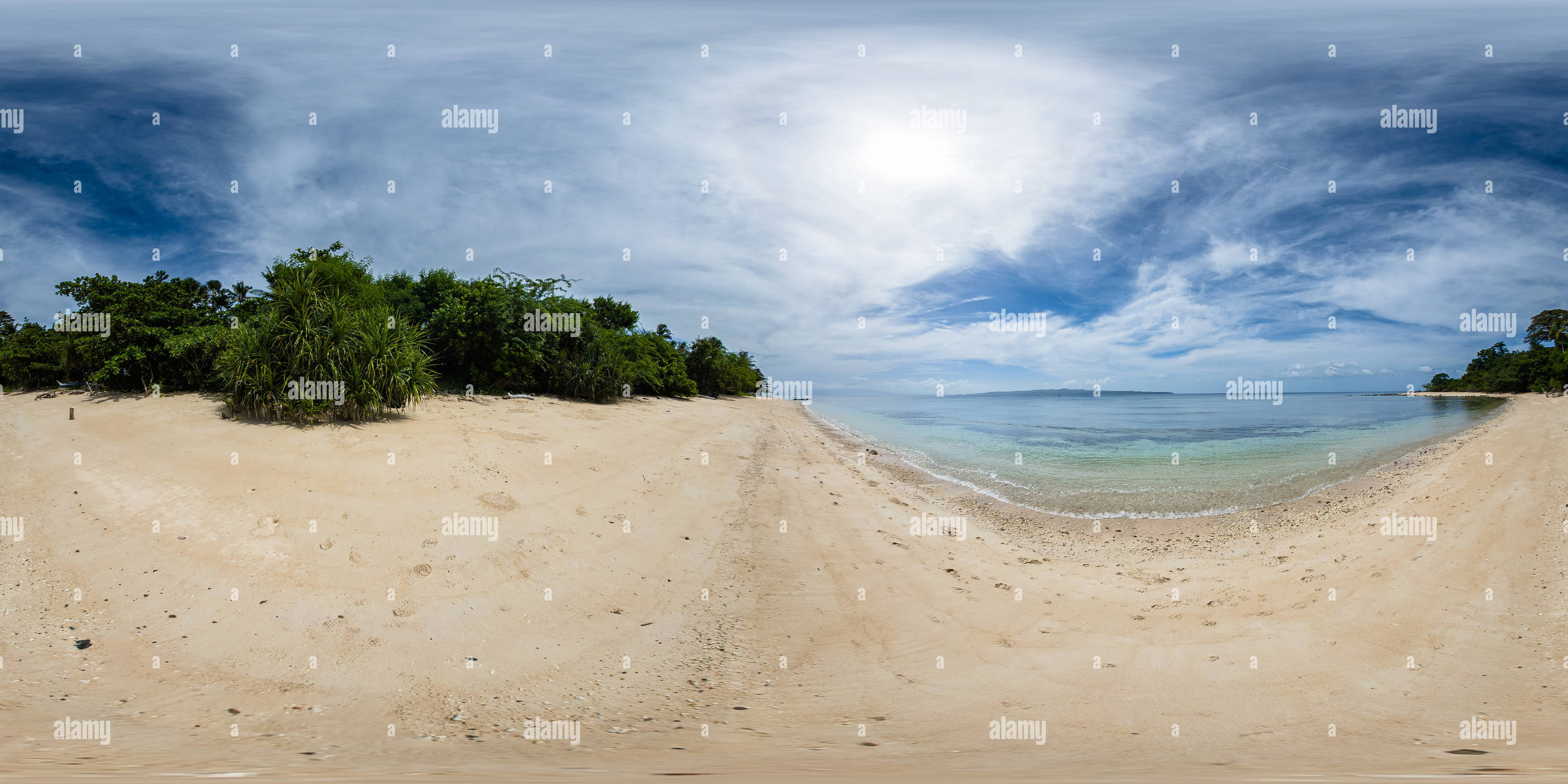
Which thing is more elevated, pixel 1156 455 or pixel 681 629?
pixel 1156 455

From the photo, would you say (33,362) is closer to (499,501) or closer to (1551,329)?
(499,501)

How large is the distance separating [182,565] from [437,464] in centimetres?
330

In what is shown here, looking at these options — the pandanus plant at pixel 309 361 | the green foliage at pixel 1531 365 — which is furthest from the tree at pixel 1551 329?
the pandanus plant at pixel 309 361

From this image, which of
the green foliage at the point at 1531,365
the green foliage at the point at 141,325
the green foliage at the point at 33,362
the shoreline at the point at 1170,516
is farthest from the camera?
the green foliage at the point at 1531,365

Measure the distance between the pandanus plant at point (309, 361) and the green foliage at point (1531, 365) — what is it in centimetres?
9549

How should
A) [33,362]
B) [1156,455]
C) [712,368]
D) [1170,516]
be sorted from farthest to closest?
[712,368]
[1156,455]
[33,362]
[1170,516]

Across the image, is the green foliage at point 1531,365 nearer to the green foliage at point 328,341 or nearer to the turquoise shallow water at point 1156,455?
the turquoise shallow water at point 1156,455

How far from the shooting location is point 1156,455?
878 inches

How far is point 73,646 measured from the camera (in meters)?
4.88

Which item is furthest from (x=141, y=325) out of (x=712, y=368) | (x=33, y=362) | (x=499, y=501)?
(x=712, y=368)

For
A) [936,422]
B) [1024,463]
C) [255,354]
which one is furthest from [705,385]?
[255,354]

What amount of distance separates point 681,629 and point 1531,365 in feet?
351

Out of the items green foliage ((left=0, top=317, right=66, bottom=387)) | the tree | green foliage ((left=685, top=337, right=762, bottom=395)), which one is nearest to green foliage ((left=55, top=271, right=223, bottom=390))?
green foliage ((left=0, top=317, right=66, bottom=387))

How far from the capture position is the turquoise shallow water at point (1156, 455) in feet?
46.4
